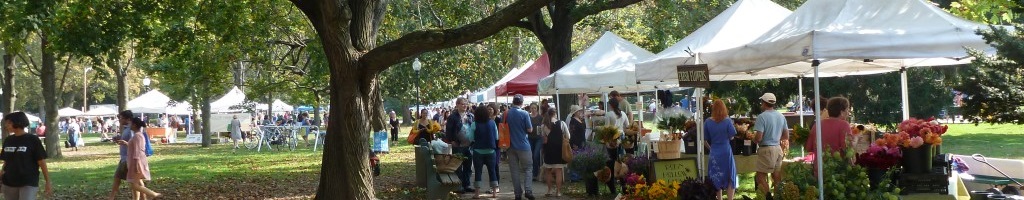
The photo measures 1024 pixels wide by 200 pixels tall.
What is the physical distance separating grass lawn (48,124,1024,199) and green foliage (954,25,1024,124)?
11.9 feet

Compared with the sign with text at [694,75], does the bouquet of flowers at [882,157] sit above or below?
below

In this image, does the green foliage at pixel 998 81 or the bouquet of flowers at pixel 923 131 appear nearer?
the bouquet of flowers at pixel 923 131

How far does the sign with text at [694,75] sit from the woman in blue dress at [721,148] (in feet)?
2.34

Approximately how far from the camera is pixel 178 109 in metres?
57.4

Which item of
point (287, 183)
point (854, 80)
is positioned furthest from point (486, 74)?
point (287, 183)

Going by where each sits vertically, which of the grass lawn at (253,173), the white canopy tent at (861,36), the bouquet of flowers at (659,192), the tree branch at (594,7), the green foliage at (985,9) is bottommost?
the grass lawn at (253,173)

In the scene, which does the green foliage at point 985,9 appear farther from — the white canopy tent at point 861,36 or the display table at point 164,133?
the display table at point 164,133

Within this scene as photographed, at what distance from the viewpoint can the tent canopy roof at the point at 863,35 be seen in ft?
27.2

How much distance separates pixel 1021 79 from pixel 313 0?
307 inches

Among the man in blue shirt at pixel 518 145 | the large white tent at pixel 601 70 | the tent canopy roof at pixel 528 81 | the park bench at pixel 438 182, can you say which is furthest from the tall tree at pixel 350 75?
the tent canopy roof at pixel 528 81

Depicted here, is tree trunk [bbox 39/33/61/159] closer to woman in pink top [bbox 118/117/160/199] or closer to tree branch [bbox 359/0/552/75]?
woman in pink top [bbox 118/117/160/199]

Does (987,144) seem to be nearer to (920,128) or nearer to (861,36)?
(920,128)

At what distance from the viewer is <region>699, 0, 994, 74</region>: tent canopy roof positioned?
8289 mm

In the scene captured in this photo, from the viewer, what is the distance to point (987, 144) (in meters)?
28.9
